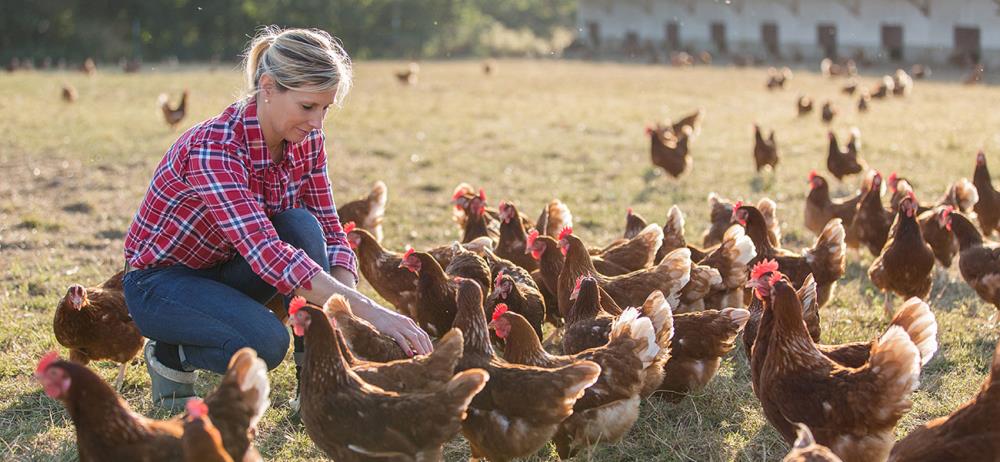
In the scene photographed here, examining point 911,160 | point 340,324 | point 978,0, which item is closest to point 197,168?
point 340,324

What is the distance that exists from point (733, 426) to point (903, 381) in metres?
0.90

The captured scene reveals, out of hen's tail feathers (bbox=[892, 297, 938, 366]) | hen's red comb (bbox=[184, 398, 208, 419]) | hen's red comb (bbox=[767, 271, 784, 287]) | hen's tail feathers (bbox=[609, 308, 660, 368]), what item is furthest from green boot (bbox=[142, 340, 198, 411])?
hen's tail feathers (bbox=[892, 297, 938, 366])

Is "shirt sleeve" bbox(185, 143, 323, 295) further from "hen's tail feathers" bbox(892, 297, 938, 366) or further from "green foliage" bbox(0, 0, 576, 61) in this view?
"green foliage" bbox(0, 0, 576, 61)

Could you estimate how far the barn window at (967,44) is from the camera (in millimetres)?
24516

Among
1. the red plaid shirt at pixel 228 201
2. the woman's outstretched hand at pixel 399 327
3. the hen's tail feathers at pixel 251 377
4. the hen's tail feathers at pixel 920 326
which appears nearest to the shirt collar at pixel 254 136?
the red plaid shirt at pixel 228 201

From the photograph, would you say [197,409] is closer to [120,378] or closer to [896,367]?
[120,378]

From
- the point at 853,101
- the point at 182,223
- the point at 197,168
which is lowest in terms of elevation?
the point at 853,101

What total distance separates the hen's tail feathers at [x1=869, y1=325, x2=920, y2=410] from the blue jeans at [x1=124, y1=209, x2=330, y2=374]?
224 centimetres

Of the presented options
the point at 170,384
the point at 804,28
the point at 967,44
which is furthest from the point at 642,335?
the point at 804,28

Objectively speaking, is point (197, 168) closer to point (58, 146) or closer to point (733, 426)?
point (733, 426)

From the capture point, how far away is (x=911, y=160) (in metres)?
10.5

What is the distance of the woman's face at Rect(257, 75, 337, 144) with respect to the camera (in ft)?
11.6

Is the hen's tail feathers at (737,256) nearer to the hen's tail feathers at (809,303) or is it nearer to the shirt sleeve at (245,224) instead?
the hen's tail feathers at (809,303)

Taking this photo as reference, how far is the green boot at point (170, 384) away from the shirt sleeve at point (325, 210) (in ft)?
2.55
